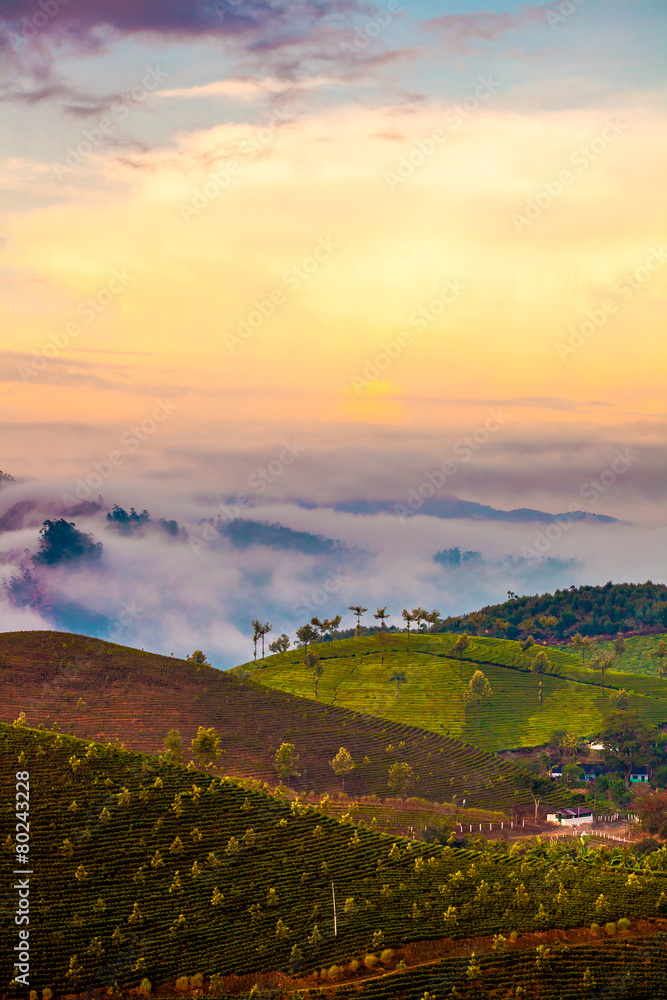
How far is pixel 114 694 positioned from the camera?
127500 mm


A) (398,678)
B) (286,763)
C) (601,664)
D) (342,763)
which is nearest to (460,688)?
(398,678)

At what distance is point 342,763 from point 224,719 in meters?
20.4

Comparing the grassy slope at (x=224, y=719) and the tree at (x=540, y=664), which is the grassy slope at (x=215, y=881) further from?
the tree at (x=540, y=664)

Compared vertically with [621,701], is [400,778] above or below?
below

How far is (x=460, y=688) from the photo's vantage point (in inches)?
6486

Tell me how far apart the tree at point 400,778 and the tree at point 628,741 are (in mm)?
38935

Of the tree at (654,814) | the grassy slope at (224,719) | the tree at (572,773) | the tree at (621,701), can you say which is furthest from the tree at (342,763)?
the tree at (621,701)

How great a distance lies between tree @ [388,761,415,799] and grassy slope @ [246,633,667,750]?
28.2 metres

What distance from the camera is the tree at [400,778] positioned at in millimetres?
115000

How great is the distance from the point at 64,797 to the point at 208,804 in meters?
11.3

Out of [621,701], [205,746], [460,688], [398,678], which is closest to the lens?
[205,746]

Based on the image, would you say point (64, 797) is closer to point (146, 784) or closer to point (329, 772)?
point (146, 784)

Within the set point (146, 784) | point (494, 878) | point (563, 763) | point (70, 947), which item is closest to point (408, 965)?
point (494, 878)

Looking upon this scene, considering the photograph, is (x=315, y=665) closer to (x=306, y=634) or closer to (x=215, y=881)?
(x=306, y=634)
